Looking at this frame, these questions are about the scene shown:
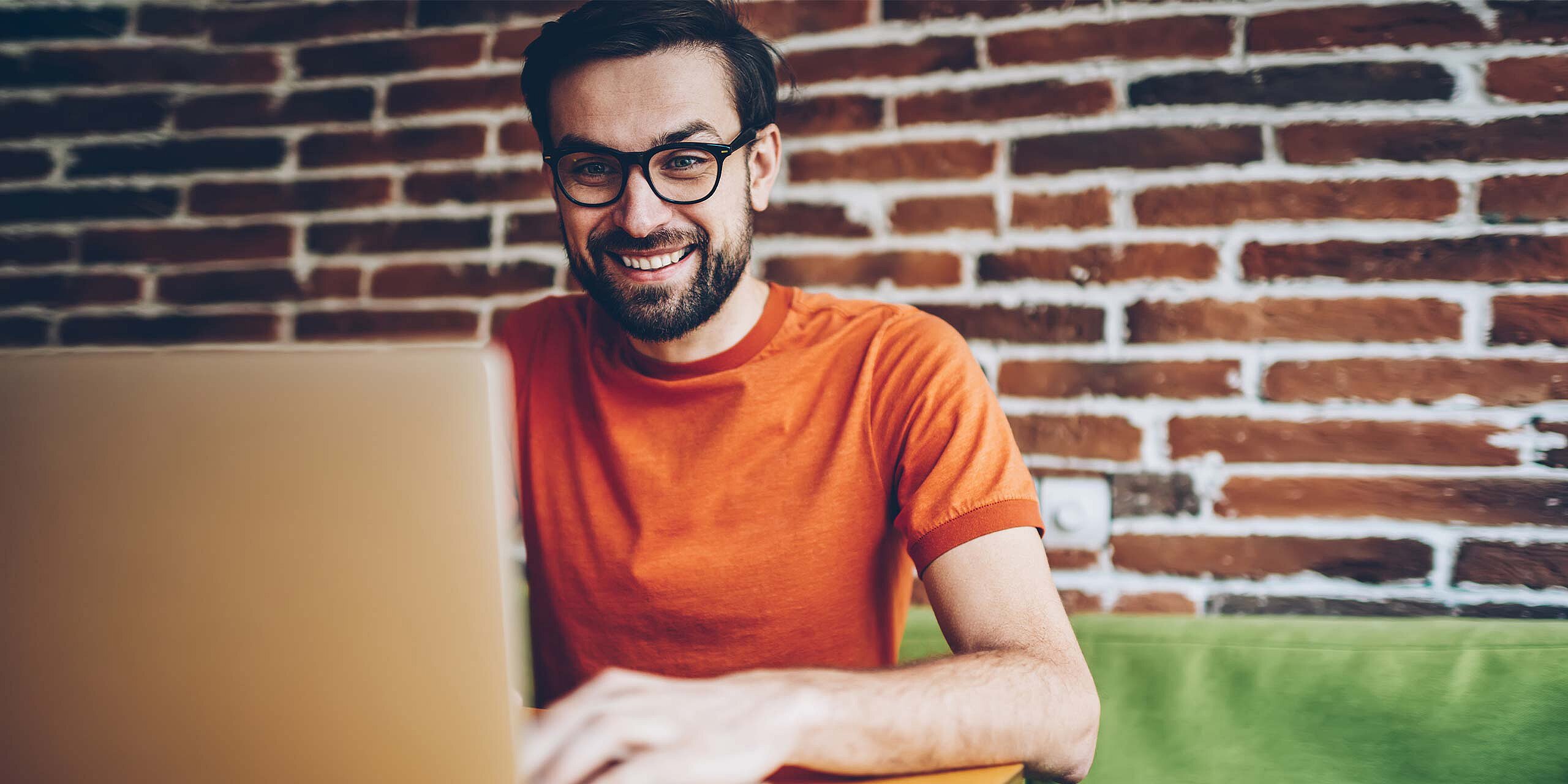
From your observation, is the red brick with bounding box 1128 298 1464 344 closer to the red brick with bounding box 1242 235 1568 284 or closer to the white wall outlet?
the red brick with bounding box 1242 235 1568 284

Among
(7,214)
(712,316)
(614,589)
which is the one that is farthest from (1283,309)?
(7,214)

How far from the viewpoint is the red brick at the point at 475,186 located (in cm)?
147

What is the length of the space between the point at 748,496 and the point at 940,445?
25 cm

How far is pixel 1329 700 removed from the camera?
3.31ft

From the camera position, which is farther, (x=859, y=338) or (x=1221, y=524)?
(x=1221, y=524)

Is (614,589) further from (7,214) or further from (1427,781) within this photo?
(7,214)

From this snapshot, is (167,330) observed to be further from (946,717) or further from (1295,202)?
(1295,202)

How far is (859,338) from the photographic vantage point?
110 cm

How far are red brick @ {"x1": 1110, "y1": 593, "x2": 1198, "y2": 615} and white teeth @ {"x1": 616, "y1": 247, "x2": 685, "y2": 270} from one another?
91cm

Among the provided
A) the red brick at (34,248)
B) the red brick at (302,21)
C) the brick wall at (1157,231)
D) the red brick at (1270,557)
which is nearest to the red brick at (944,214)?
the brick wall at (1157,231)

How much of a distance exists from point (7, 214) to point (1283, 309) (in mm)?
2394

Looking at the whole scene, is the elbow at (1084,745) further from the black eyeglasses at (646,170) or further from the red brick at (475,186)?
the red brick at (475,186)

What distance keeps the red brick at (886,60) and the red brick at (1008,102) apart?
5 centimetres

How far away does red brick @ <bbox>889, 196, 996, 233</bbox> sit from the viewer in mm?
1320
